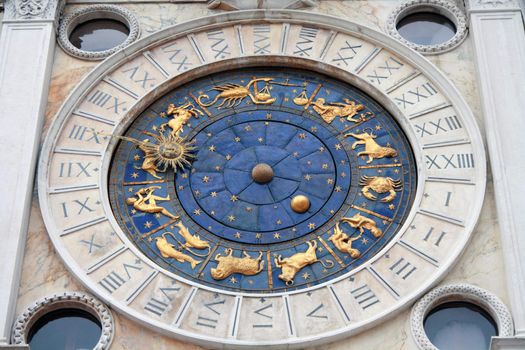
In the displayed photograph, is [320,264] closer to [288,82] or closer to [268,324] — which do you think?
[268,324]

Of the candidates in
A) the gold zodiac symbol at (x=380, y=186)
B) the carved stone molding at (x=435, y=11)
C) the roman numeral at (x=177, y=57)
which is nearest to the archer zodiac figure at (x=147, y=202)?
the roman numeral at (x=177, y=57)

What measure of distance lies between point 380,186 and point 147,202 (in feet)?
9.19

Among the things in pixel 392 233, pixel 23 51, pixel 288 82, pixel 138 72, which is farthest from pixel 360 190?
pixel 23 51

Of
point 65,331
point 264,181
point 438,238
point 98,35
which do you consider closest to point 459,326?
point 438,238

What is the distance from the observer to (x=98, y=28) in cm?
1891

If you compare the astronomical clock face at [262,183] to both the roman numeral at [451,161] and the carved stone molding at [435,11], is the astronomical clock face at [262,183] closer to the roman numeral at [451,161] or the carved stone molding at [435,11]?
the roman numeral at [451,161]

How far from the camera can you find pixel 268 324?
15.7m

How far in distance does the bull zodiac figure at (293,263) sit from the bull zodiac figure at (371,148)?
Answer: 160 centimetres

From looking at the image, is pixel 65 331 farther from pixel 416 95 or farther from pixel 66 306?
pixel 416 95

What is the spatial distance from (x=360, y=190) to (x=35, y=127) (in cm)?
399

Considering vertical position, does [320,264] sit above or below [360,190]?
below

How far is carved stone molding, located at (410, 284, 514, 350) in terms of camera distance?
15469mm

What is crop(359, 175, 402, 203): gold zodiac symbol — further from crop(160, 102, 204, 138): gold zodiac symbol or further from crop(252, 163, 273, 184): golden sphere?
crop(160, 102, 204, 138): gold zodiac symbol

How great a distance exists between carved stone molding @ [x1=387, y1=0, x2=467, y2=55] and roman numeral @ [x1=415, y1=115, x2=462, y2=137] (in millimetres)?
1116
